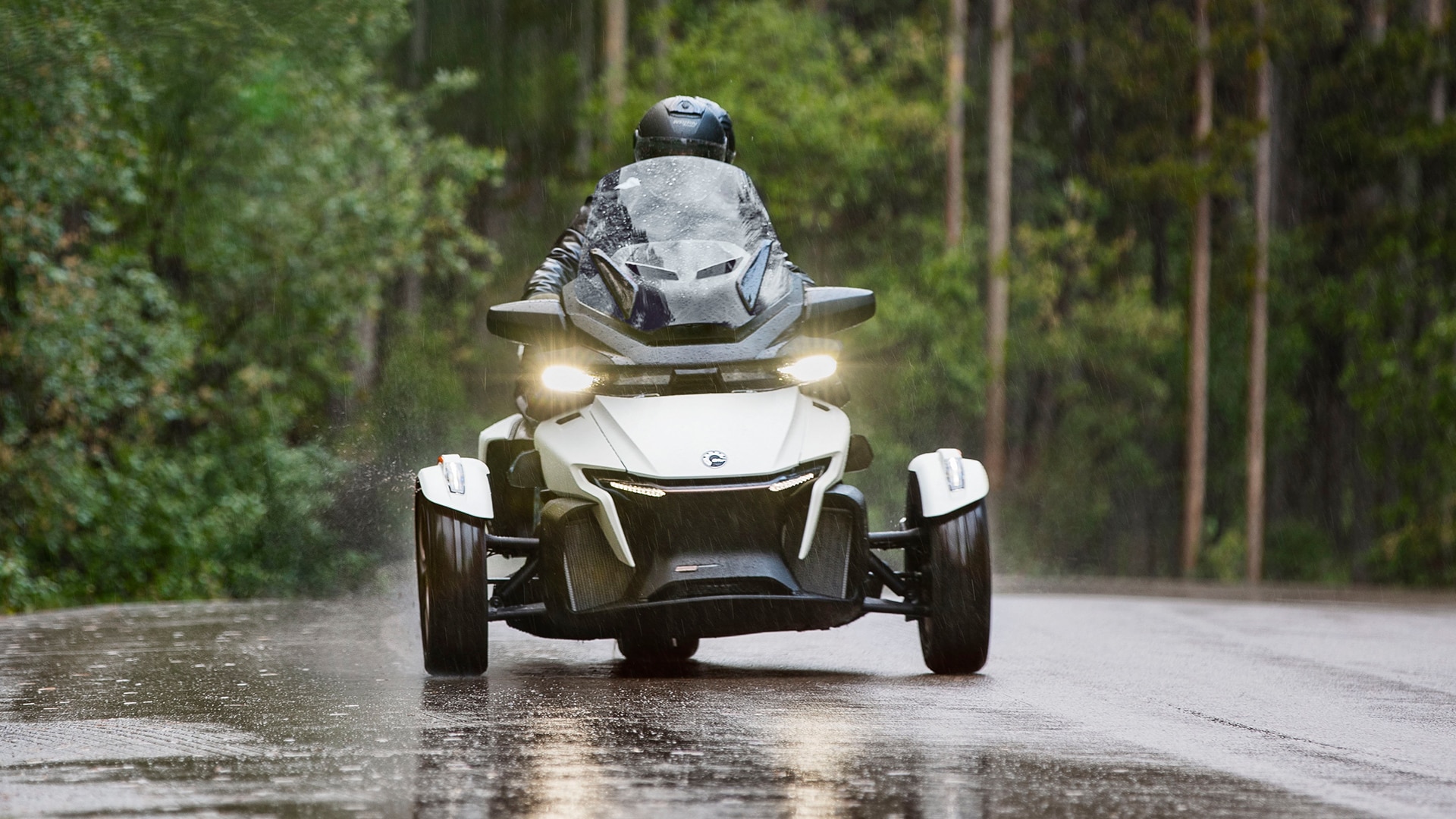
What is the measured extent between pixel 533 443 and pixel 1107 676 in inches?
109

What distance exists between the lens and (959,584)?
29.0 feet

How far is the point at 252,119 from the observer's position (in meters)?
26.3

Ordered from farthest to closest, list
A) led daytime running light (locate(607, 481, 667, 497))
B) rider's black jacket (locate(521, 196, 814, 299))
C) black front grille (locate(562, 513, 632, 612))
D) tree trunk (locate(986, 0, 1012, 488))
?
tree trunk (locate(986, 0, 1012, 488)), rider's black jacket (locate(521, 196, 814, 299)), black front grille (locate(562, 513, 632, 612)), led daytime running light (locate(607, 481, 667, 497))

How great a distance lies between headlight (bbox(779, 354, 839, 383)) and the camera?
8719 mm

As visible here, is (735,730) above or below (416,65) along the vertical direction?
below

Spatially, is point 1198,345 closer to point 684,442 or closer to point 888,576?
point 888,576

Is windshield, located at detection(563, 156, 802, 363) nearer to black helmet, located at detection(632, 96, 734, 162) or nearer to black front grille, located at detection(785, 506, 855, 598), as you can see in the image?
black helmet, located at detection(632, 96, 734, 162)

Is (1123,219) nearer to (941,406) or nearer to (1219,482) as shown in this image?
(1219,482)

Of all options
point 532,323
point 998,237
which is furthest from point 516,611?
point 998,237

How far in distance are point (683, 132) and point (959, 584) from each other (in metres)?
2.41

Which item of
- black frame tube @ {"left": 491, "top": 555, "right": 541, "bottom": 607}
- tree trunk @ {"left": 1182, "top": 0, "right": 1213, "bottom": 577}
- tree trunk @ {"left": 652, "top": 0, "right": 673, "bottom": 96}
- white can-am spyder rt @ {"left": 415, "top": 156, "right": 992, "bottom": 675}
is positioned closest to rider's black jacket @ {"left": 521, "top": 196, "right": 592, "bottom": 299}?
white can-am spyder rt @ {"left": 415, "top": 156, "right": 992, "bottom": 675}

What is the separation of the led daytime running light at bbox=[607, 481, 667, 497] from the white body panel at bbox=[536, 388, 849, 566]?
0.05 meters

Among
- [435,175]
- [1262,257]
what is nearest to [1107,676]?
[435,175]

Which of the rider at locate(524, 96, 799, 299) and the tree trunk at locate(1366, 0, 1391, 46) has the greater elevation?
the tree trunk at locate(1366, 0, 1391, 46)
